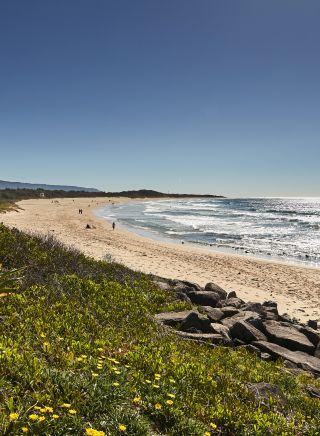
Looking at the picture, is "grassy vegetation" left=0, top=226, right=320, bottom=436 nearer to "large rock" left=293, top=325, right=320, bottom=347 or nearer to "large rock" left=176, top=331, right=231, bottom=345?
"large rock" left=176, top=331, right=231, bottom=345

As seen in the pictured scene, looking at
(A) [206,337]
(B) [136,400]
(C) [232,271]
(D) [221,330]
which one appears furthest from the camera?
(C) [232,271]

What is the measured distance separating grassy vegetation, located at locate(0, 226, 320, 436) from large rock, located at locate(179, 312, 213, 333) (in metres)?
0.98

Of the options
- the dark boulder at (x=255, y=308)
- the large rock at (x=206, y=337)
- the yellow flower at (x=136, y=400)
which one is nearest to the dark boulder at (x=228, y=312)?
the dark boulder at (x=255, y=308)

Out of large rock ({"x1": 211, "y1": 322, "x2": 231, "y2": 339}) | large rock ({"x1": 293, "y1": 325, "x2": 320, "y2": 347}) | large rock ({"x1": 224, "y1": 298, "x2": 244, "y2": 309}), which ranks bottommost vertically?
large rock ({"x1": 293, "y1": 325, "x2": 320, "y2": 347})

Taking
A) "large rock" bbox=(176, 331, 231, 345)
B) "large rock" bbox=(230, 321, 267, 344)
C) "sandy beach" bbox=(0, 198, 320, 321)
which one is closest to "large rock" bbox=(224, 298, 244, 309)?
"large rock" bbox=(230, 321, 267, 344)

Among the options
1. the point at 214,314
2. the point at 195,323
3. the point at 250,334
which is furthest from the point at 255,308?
the point at 195,323

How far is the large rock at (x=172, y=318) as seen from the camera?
30.7 ft

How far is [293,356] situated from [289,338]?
0.89m

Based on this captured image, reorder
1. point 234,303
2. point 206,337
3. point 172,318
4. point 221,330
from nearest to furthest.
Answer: point 206,337 → point 221,330 → point 172,318 → point 234,303

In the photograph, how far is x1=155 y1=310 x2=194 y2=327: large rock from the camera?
9344mm

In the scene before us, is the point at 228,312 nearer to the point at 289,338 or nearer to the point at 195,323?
the point at 289,338

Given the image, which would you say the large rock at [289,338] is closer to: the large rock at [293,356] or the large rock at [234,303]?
the large rock at [293,356]

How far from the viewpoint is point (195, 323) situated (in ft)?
30.6

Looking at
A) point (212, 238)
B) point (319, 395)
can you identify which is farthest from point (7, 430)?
point (212, 238)
